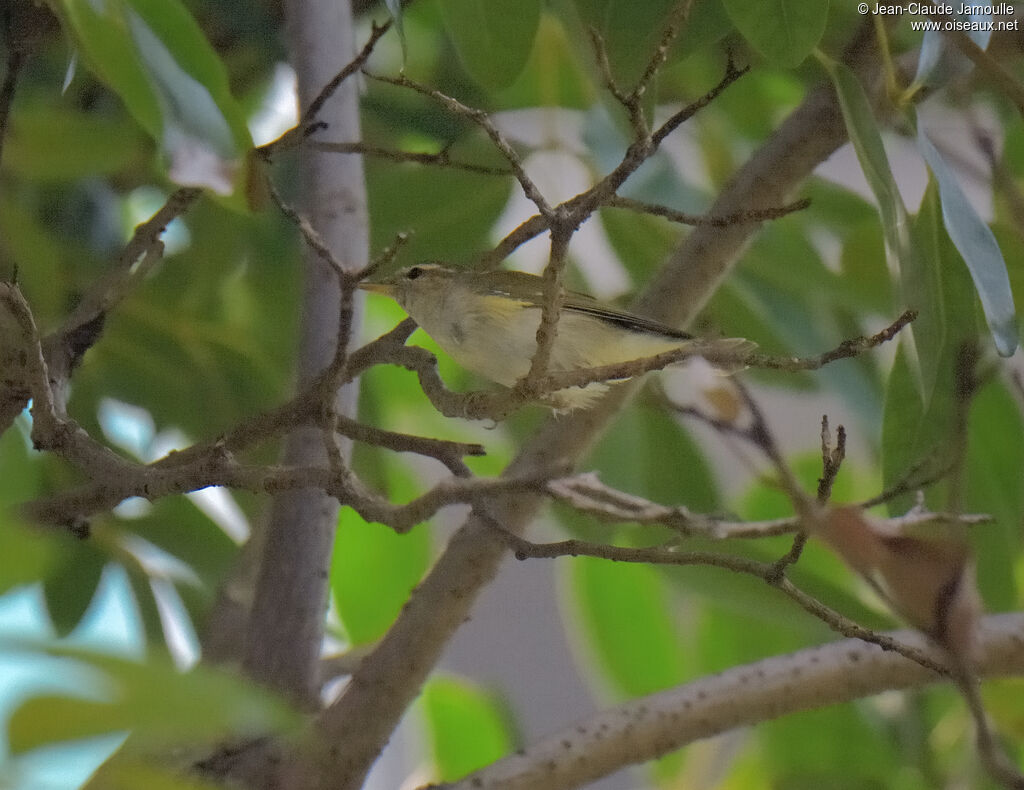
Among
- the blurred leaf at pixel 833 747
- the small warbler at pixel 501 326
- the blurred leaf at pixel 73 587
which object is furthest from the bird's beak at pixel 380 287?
the blurred leaf at pixel 833 747

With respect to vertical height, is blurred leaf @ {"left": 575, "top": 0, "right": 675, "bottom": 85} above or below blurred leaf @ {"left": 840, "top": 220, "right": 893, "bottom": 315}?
below

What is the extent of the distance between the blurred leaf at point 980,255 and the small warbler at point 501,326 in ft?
1.14

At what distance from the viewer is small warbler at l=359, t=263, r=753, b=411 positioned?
1.15m

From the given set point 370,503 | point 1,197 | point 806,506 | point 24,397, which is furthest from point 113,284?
point 806,506

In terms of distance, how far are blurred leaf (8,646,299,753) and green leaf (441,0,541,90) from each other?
71cm

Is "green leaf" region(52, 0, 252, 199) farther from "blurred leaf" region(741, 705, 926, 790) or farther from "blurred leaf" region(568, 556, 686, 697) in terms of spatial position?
"blurred leaf" region(741, 705, 926, 790)

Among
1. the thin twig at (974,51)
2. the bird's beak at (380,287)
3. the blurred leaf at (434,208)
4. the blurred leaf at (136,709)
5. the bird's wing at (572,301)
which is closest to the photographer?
the blurred leaf at (136,709)

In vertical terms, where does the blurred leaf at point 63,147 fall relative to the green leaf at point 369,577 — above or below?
above

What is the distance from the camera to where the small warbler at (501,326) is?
45.1 inches

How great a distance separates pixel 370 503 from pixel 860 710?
997 mm

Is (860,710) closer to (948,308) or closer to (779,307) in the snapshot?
(779,307)

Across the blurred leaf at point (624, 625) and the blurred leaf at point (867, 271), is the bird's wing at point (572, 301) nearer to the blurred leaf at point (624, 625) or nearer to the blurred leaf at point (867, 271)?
the blurred leaf at point (867, 271)

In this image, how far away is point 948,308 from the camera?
2.88ft

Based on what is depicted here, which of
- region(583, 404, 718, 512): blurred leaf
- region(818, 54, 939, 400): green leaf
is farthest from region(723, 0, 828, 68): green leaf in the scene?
region(583, 404, 718, 512): blurred leaf
